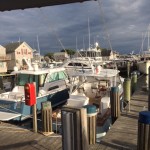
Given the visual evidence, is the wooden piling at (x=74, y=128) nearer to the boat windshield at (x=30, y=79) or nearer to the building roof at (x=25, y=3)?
the building roof at (x=25, y=3)

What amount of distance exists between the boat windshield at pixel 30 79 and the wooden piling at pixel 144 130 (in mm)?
9899

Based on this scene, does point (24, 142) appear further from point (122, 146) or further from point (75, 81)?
point (75, 81)

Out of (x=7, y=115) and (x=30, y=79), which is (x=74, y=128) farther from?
(x=30, y=79)

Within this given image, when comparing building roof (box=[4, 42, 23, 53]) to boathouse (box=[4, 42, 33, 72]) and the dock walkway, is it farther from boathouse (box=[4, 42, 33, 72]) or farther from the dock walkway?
the dock walkway

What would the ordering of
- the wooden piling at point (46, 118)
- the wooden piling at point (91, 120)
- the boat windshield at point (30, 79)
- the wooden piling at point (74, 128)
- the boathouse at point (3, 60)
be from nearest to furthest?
1. the wooden piling at point (74, 128)
2. the wooden piling at point (91, 120)
3. the wooden piling at point (46, 118)
4. the boat windshield at point (30, 79)
5. the boathouse at point (3, 60)

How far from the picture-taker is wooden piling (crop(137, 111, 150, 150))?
5.75 meters

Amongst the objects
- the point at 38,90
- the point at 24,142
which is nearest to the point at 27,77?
the point at 38,90

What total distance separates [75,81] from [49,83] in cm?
163

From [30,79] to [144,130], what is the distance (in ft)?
34.3

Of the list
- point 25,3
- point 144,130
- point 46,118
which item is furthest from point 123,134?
point 25,3

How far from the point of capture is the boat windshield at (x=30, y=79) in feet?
49.8

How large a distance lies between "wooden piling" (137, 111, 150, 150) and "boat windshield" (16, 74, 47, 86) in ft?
32.5

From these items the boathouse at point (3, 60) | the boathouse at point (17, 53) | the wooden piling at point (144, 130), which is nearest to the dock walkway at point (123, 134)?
the wooden piling at point (144, 130)

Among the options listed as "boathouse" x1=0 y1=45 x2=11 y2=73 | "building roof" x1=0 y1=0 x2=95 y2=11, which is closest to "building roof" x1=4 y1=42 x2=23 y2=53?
"boathouse" x1=0 y1=45 x2=11 y2=73
